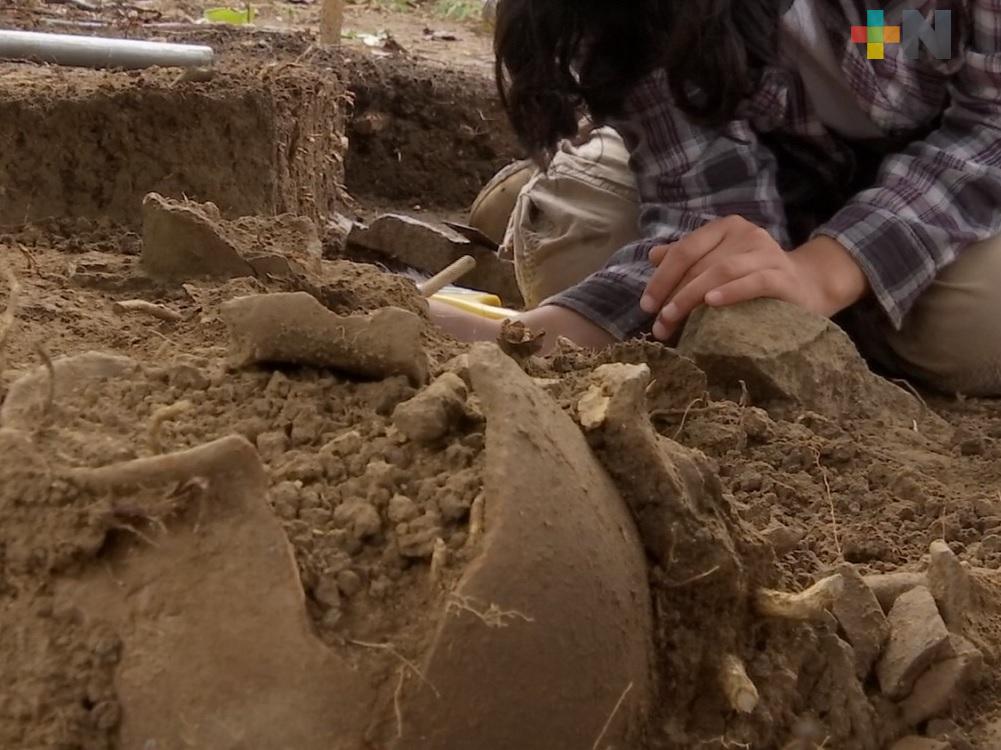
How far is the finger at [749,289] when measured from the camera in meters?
1.80

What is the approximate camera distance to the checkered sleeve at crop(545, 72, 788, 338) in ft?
7.08

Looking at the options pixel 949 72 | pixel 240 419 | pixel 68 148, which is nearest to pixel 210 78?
pixel 68 148

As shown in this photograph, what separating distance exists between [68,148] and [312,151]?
0.70m

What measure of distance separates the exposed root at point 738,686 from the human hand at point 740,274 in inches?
38.0

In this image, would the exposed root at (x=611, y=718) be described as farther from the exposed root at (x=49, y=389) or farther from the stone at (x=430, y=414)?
the exposed root at (x=49, y=389)

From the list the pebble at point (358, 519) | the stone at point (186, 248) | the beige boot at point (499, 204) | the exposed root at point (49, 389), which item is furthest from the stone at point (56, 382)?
the beige boot at point (499, 204)

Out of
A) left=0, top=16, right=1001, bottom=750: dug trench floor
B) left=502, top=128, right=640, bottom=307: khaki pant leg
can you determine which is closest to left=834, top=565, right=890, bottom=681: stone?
left=0, top=16, right=1001, bottom=750: dug trench floor

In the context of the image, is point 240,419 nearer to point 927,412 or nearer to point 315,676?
point 315,676

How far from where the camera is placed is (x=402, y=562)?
802 millimetres

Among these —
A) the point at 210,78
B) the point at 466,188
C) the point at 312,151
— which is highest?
the point at 210,78

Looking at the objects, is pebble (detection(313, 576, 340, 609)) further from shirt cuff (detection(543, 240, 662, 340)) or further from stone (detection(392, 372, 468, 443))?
shirt cuff (detection(543, 240, 662, 340))

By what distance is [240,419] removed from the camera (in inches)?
35.9

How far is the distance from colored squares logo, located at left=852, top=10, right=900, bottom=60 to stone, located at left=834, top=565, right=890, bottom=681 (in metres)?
1.34

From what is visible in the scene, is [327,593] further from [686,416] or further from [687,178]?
[687,178]
